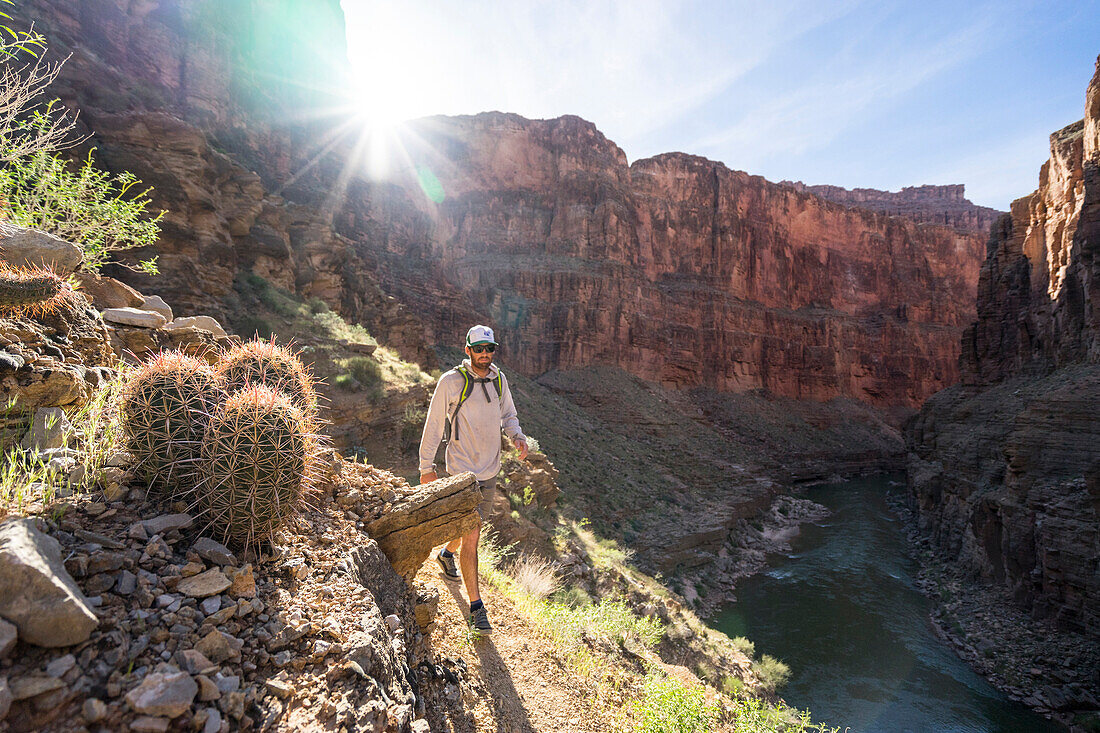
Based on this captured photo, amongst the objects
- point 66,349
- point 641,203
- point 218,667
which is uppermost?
point 641,203

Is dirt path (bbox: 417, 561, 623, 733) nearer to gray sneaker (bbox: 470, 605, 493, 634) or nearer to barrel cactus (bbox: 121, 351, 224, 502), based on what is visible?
gray sneaker (bbox: 470, 605, 493, 634)

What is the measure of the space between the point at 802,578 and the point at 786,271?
51839 millimetres

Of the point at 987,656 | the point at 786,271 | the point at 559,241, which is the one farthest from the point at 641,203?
the point at 987,656

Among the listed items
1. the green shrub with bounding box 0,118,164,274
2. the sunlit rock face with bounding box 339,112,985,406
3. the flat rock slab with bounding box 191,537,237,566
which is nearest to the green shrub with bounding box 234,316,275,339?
the green shrub with bounding box 0,118,164,274

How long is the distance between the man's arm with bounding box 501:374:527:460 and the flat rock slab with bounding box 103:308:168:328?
4.10 meters

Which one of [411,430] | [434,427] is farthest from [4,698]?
[411,430]

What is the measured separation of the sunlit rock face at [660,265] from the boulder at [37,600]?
34325 millimetres

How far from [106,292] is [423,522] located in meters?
5.22

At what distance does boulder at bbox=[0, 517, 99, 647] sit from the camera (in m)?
1.49

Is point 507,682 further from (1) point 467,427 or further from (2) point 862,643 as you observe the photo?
(2) point 862,643

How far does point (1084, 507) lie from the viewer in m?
13.5

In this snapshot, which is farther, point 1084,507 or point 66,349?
point 1084,507

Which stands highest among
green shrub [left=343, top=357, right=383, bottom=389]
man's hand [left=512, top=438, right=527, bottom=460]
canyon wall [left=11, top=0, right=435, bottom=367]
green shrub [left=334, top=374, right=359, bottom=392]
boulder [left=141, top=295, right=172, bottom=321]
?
canyon wall [left=11, top=0, right=435, bottom=367]

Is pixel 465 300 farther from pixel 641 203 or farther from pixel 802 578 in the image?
pixel 802 578
